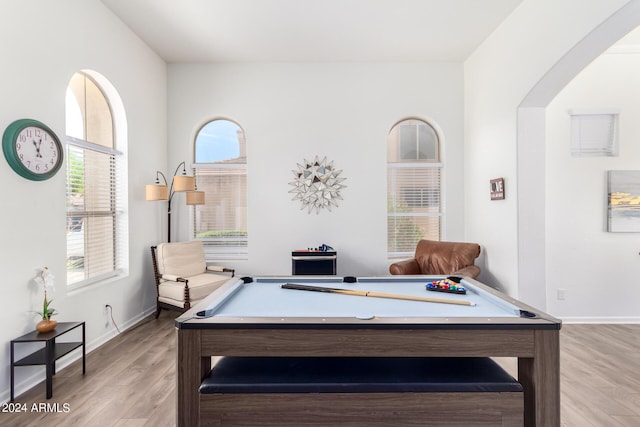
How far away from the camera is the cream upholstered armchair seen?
3.61m

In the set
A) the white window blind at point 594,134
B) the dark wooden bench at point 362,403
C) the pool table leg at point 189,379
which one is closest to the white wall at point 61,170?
the pool table leg at point 189,379

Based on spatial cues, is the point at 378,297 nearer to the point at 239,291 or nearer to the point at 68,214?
the point at 239,291

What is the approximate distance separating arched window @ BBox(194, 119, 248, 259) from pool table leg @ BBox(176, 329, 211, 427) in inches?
124

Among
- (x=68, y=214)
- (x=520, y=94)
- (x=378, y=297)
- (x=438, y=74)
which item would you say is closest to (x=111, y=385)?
(x=68, y=214)

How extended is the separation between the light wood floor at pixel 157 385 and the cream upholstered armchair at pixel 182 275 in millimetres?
454

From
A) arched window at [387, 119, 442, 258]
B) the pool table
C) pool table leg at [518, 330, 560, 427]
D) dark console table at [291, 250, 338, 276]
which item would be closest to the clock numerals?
the pool table

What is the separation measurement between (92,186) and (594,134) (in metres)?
5.64

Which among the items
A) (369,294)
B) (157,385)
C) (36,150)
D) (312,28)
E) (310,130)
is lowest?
(157,385)

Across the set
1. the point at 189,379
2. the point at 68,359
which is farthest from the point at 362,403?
the point at 68,359

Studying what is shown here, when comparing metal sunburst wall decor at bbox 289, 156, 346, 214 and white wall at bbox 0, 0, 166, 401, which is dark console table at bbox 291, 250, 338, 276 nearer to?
metal sunburst wall decor at bbox 289, 156, 346, 214

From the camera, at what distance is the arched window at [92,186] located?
3.03 metres

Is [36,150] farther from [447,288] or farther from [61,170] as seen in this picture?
[447,288]

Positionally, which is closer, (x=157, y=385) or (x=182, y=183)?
(x=157, y=385)

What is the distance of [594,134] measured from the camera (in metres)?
3.72
